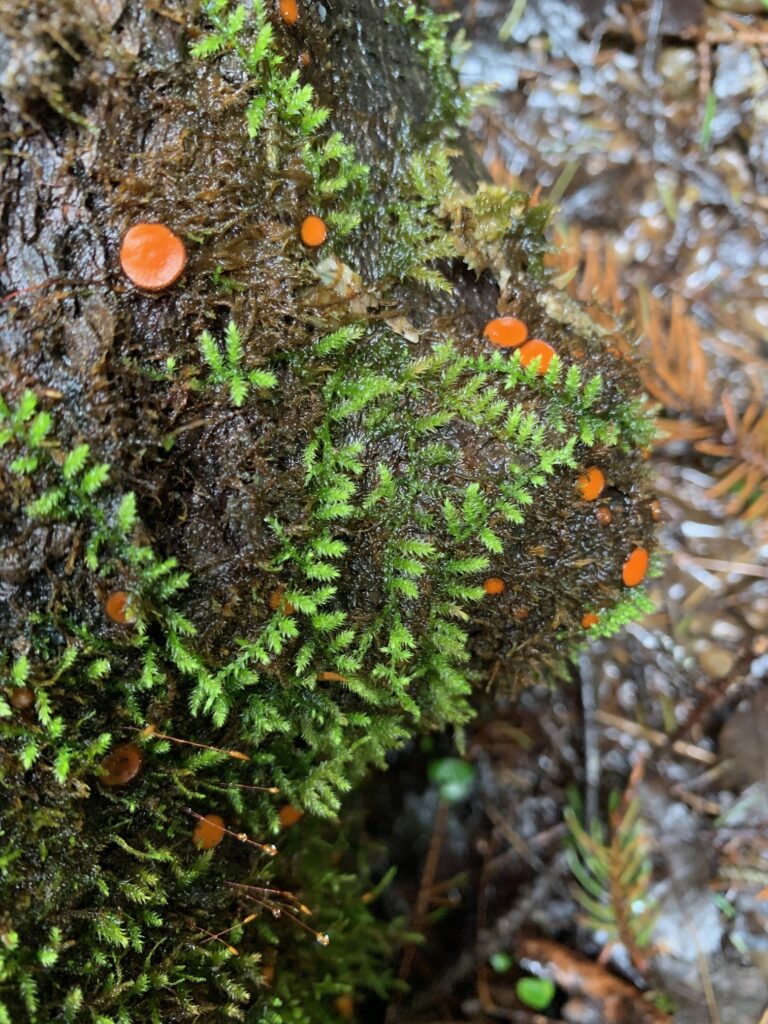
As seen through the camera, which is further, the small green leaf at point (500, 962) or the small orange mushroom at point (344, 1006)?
the small green leaf at point (500, 962)

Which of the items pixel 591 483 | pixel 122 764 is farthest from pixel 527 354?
pixel 122 764

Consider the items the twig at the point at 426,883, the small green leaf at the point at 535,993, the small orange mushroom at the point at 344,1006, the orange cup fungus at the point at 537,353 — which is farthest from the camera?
the twig at the point at 426,883

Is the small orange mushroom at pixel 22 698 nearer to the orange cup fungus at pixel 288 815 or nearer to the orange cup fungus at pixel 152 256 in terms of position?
the orange cup fungus at pixel 288 815

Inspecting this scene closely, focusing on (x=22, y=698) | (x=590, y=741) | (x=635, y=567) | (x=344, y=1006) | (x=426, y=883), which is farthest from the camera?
(x=590, y=741)

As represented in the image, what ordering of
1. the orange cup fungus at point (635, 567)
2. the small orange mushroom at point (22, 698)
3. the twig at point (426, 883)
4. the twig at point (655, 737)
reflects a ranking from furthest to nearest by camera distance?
the twig at point (655, 737)
the twig at point (426, 883)
the orange cup fungus at point (635, 567)
the small orange mushroom at point (22, 698)

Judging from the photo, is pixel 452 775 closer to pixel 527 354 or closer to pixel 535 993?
pixel 535 993

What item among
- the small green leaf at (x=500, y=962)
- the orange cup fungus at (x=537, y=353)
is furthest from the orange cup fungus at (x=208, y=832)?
the small green leaf at (x=500, y=962)

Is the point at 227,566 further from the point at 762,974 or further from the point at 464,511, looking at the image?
the point at 762,974
